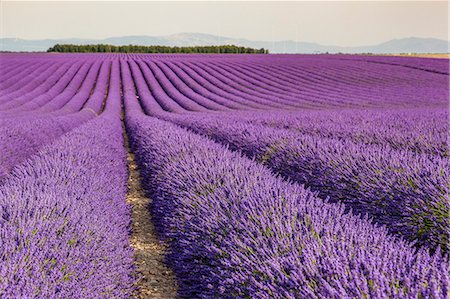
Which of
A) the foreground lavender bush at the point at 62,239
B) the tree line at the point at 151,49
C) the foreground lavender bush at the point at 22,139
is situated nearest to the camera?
the foreground lavender bush at the point at 62,239

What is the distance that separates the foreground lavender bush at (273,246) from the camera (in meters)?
1.67

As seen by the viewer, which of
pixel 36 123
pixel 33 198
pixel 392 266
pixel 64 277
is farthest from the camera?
pixel 36 123

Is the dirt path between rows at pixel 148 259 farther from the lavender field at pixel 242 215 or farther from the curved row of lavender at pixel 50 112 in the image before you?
the curved row of lavender at pixel 50 112

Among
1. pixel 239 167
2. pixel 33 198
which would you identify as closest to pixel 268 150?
pixel 239 167

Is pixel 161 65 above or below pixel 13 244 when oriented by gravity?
above

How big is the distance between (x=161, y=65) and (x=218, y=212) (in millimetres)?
33753

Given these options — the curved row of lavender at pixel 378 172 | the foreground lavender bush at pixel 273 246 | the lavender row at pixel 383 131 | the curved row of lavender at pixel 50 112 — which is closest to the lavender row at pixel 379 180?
the curved row of lavender at pixel 378 172

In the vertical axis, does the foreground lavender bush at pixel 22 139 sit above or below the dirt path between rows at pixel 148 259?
above

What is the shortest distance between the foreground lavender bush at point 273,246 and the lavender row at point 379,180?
478 millimetres

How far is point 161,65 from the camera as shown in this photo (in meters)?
35.6

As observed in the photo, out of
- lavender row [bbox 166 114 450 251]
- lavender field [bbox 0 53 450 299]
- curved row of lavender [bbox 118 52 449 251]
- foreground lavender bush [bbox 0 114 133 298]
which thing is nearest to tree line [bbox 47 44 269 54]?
lavender field [bbox 0 53 450 299]

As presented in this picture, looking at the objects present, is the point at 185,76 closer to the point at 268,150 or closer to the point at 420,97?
the point at 420,97

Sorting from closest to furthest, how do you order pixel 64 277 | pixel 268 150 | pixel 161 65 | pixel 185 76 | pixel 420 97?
pixel 64 277, pixel 268 150, pixel 420 97, pixel 185 76, pixel 161 65

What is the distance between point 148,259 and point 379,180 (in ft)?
7.51
